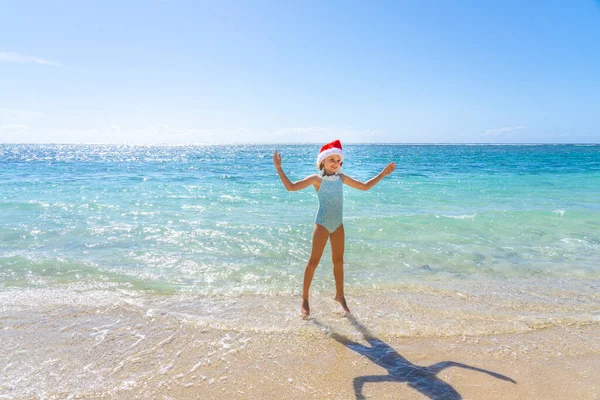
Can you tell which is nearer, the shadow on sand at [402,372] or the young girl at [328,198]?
the shadow on sand at [402,372]

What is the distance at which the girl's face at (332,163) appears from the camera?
459 cm

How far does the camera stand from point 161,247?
7.91 metres

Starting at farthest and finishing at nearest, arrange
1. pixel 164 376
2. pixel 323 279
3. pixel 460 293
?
pixel 323 279, pixel 460 293, pixel 164 376

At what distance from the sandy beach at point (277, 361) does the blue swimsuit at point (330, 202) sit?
119 cm

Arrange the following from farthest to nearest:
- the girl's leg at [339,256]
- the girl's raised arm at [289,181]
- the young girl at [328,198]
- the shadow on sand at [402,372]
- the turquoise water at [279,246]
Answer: the turquoise water at [279,246] < the girl's leg at [339,256] < the young girl at [328,198] < the girl's raised arm at [289,181] < the shadow on sand at [402,372]

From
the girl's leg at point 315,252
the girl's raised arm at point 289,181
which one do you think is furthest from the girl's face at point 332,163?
the girl's leg at point 315,252

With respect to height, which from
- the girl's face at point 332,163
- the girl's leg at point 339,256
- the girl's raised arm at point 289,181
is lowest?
the girl's leg at point 339,256

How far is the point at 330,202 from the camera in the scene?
466 cm

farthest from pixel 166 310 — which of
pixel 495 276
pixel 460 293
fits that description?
pixel 495 276

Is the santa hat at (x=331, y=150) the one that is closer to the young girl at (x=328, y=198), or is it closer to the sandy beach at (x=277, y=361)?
the young girl at (x=328, y=198)

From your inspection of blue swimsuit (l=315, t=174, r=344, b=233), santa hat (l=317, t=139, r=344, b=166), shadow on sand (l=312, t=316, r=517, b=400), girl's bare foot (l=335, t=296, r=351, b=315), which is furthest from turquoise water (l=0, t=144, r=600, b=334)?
santa hat (l=317, t=139, r=344, b=166)

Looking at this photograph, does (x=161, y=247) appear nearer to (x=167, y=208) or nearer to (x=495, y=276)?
(x=167, y=208)

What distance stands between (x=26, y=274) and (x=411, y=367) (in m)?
6.14

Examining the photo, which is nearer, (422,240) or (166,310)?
(166,310)
